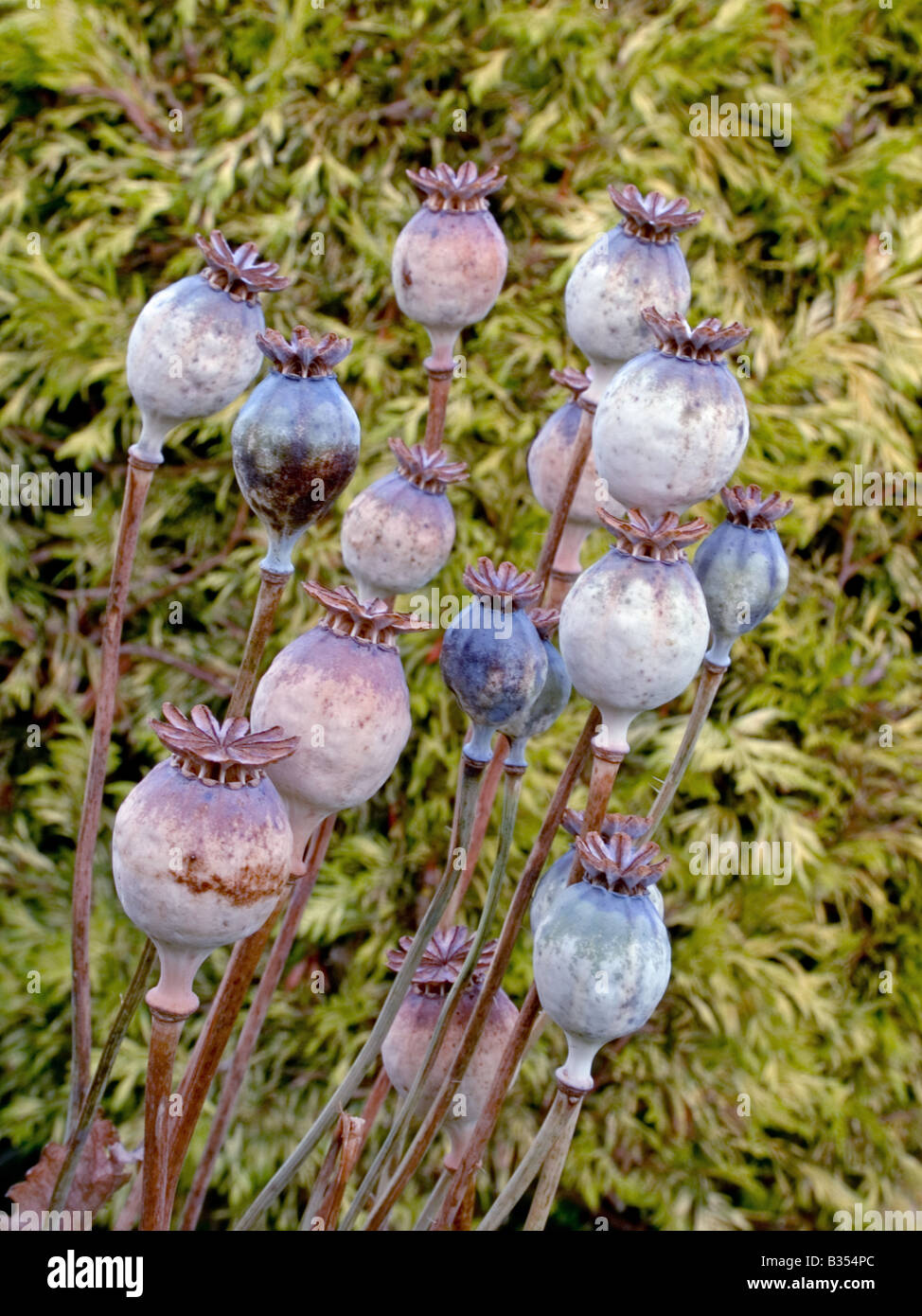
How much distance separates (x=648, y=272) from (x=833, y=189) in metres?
0.68

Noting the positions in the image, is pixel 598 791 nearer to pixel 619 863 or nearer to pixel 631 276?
pixel 619 863

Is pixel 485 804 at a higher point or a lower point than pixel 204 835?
lower

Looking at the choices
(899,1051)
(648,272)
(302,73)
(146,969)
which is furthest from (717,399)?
(899,1051)

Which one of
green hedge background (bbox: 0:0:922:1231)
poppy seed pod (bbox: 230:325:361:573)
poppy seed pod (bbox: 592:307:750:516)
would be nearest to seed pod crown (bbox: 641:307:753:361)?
poppy seed pod (bbox: 592:307:750:516)

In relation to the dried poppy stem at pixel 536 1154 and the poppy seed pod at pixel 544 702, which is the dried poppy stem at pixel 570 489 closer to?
the poppy seed pod at pixel 544 702

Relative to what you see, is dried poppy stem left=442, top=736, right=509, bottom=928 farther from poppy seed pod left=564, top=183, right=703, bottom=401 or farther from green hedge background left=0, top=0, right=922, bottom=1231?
green hedge background left=0, top=0, right=922, bottom=1231

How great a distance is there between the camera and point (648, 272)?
43 cm

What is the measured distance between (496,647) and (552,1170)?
0.17m

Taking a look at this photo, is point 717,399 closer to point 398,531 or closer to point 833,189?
point 398,531

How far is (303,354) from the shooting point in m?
0.40

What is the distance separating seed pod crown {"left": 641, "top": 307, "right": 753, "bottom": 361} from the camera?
15.0 inches

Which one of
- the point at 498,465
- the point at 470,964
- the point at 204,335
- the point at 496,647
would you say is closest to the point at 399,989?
the point at 470,964

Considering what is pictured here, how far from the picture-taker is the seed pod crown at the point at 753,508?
1.45 ft

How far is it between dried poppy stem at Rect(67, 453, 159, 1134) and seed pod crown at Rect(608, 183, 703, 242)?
0.64ft
